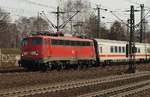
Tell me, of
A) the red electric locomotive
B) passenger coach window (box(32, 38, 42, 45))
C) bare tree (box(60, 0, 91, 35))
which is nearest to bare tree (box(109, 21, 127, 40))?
bare tree (box(60, 0, 91, 35))

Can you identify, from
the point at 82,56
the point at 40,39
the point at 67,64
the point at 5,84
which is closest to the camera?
the point at 5,84

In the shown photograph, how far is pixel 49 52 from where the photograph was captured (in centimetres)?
3528

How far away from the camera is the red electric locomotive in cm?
3475

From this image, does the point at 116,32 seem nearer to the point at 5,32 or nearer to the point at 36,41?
the point at 5,32

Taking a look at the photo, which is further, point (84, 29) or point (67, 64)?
point (84, 29)

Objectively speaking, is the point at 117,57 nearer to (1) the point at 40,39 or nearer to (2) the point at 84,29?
(1) the point at 40,39

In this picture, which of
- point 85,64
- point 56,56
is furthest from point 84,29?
point 56,56

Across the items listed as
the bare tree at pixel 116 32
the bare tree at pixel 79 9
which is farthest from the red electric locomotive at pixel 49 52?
the bare tree at pixel 116 32

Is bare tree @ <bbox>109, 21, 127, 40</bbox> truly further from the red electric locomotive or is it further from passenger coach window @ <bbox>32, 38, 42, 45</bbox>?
passenger coach window @ <bbox>32, 38, 42, 45</bbox>

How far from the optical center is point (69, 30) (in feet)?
233

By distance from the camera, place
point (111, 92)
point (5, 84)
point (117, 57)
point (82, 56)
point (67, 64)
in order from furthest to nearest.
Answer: point (117, 57) < point (82, 56) < point (67, 64) < point (5, 84) < point (111, 92)

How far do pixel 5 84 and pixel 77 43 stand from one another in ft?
56.6

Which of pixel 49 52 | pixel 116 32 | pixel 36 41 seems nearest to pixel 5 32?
pixel 116 32

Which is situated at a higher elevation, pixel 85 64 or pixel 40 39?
pixel 40 39
